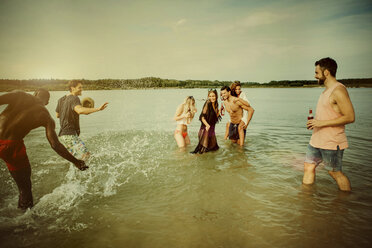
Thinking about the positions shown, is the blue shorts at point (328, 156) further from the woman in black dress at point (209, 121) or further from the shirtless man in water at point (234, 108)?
the shirtless man in water at point (234, 108)

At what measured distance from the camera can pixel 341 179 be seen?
169 inches

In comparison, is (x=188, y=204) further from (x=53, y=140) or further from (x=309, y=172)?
(x=53, y=140)

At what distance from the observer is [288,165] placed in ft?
21.8

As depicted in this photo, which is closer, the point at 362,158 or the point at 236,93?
the point at 362,158

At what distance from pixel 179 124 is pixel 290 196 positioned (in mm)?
4643

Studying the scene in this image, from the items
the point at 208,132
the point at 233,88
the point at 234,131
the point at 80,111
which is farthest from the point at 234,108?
the point at 80,111

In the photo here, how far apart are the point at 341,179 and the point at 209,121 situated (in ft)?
13.9

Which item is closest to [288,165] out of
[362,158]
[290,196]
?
[290,196]

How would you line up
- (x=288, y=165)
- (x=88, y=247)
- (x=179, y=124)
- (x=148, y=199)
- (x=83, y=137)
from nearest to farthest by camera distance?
(x=88, y=247), (x=148, y=199), (x=288, y=165), (x=179, y=124), (x=83, y=137)

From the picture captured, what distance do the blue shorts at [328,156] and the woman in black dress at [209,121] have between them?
11.7 feet

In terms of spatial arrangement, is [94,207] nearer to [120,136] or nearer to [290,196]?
[290,196]

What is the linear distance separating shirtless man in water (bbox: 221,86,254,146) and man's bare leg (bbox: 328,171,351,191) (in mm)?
4227

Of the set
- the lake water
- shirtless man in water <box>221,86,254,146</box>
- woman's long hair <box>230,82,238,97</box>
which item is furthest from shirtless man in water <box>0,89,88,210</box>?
woman's long hair <box>230,82,238,97</box>

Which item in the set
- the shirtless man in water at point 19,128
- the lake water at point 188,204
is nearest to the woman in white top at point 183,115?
the lake water at point 188,204
